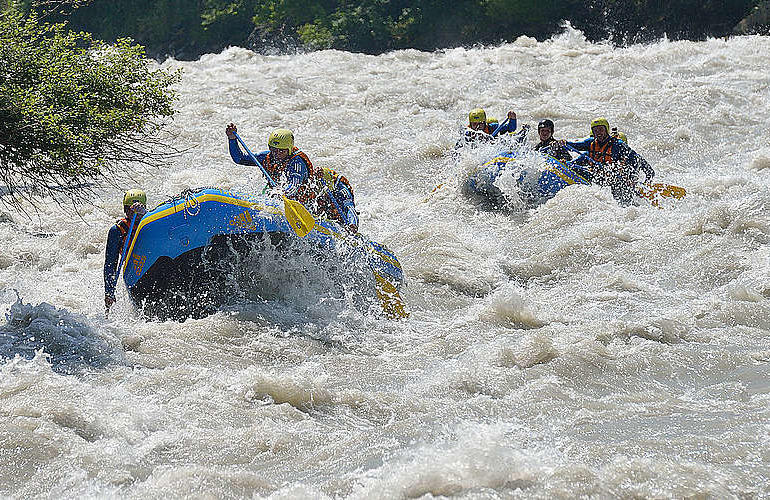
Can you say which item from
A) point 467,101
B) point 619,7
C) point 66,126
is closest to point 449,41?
point 619,7

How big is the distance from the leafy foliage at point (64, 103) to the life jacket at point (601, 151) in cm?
545

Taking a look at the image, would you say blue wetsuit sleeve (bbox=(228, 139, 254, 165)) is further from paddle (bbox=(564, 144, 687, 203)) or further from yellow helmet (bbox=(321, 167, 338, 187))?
paddle (bbox=(564, 144, 687, 203))

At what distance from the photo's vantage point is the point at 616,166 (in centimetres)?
1080

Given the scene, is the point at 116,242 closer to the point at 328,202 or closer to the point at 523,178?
the point at 328,202

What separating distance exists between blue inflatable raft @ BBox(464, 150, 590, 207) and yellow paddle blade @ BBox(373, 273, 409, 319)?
10.7 feet

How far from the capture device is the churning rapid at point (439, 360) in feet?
15.7

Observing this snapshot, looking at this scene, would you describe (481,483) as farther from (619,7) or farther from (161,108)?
(619,7)

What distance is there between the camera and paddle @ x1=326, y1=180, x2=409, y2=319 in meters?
7.50

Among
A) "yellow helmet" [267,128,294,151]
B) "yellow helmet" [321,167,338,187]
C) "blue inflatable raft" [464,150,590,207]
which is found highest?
"yellow helmet" [267,128,294,151]

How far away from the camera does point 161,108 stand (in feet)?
27.9

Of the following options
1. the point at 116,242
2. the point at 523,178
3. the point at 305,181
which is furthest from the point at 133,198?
the point at 523,178

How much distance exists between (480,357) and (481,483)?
2042mm

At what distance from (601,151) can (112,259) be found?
6351mm

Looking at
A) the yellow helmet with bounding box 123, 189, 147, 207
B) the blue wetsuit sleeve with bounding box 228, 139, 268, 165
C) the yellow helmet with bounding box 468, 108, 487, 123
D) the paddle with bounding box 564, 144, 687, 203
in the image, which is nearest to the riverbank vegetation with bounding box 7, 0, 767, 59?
the yellow helmet with bounding box 468, 108, 487, 123
